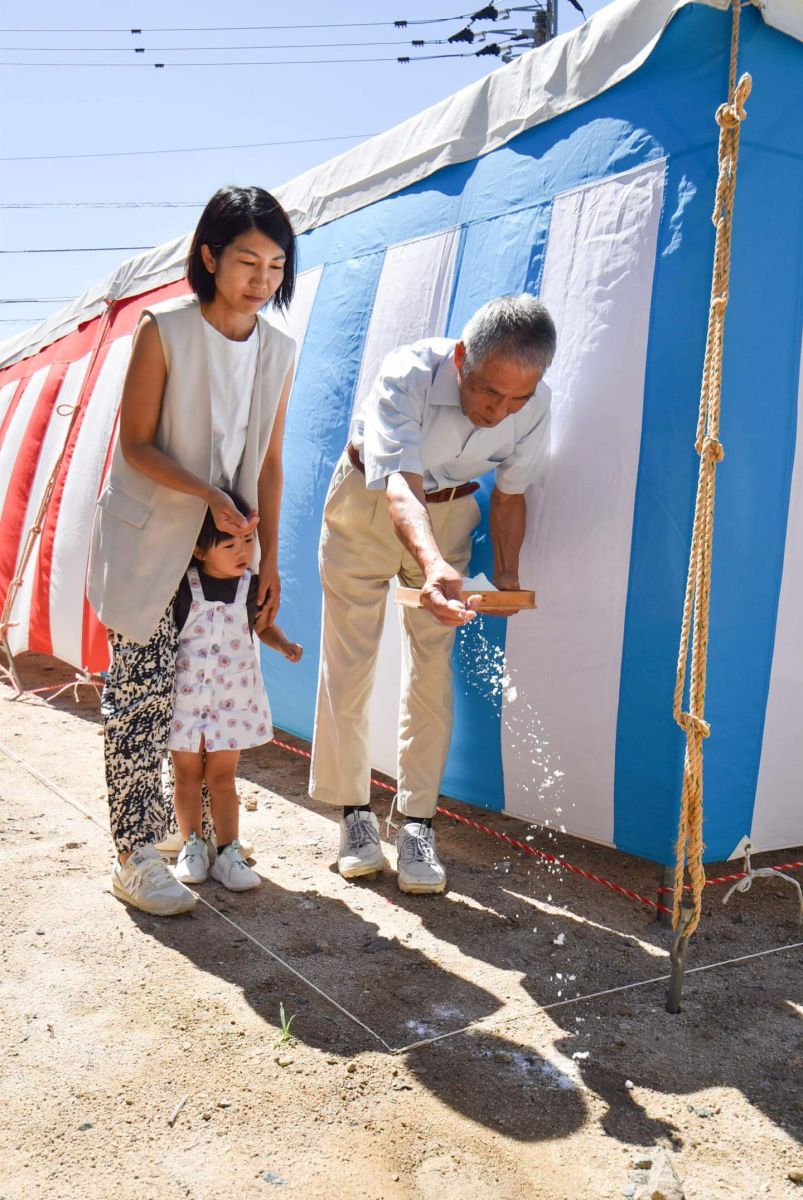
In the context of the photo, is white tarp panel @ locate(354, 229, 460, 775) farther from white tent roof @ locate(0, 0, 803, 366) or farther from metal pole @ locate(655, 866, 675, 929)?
metal pole @ locate(655, 866, 675, 929)

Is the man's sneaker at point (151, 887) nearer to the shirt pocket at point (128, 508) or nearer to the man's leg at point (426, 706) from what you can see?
the man's leg at point (426, 706)

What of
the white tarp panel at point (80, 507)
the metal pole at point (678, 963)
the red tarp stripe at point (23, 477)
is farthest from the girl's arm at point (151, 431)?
the red tarp stripe at point (23, 477)

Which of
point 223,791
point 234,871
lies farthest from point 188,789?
point 234,871

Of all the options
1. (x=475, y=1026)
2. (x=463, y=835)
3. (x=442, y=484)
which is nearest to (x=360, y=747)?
(x=463, y=835)

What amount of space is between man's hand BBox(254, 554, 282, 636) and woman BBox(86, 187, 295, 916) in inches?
3.0

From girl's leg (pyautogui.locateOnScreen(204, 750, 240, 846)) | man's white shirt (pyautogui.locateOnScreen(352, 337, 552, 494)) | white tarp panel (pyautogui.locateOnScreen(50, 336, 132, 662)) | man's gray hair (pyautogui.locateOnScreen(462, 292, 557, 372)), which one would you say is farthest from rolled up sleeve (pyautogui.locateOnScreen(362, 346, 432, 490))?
white tarp panel (pyautogui.locateOnScreen(50, 336, 132, 662))

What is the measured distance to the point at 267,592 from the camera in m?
2.32

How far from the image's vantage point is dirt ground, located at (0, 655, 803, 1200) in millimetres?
1397

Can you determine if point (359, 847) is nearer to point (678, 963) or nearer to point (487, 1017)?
point (487, 1017)

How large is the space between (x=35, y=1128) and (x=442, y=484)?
1416mm

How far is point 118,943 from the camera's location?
2025mm

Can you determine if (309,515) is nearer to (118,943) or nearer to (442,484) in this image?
(442,484)

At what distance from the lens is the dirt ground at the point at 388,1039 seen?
140 cm

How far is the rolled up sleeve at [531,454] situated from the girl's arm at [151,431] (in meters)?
0.56
